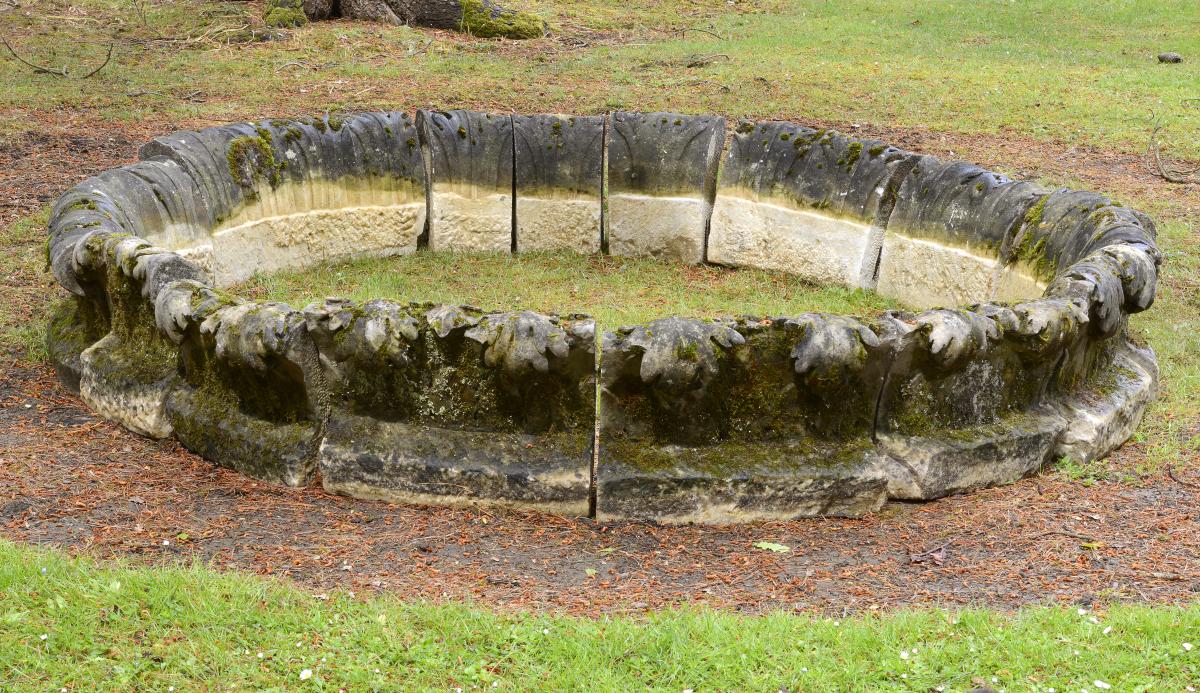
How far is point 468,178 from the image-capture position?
8.00m

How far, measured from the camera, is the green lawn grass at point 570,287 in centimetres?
713

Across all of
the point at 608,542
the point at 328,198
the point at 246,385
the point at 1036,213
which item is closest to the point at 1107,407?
the point at 1036,213

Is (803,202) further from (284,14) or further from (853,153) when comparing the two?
(284,14)

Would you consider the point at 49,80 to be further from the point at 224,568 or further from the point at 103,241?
the point at 224,568

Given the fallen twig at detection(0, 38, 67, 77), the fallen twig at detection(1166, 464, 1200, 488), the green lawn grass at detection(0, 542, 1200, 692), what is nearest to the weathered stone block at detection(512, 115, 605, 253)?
the fallen twig at detection(1166, 464, 1200, 488)

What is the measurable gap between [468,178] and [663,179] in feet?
4.94

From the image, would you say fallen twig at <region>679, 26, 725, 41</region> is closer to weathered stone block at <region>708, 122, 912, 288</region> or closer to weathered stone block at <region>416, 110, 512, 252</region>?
weathered stone block at <region>708, 122, 912, 288</region>

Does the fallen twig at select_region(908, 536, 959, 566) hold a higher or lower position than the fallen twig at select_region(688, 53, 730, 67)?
lower

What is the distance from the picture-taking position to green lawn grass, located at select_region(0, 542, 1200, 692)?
10.2 ft

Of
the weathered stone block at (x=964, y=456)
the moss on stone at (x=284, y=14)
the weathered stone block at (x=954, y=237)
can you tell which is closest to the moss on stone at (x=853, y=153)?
the weathered stone block at (x=954, y=237)

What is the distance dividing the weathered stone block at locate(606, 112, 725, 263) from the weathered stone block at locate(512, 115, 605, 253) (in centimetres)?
14

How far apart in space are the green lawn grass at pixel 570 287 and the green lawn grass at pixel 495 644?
3.51 m

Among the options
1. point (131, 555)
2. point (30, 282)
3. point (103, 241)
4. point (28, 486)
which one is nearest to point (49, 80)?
point (30, 282)

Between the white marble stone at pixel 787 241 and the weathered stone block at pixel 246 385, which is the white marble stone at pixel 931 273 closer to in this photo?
the white marble stone at pixel 787 241
